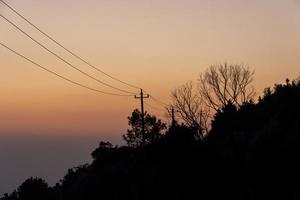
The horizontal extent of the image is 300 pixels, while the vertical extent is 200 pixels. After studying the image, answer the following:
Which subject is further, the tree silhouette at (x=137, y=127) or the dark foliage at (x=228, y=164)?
the tree silhouette at (x=137, y=127)

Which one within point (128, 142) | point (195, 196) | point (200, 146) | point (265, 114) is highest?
point (128, 142)

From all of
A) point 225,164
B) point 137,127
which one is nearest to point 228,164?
point 225,164

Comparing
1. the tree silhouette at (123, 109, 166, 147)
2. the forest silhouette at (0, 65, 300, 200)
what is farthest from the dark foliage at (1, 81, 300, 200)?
the tree silhouette at (123, 109, 166, 147)

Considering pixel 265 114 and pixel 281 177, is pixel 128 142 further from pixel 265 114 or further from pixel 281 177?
pixel 281 177

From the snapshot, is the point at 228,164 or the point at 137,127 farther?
the point at 137,127

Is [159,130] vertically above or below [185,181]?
above

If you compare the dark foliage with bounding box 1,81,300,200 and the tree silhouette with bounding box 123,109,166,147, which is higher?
the tree silhouette with bounding box 123,109,166,147

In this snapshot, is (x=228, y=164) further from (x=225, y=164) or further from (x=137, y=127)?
(x=137, y=127)

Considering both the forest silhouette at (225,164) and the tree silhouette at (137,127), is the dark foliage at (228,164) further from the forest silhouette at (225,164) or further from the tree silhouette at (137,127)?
the tree silhouette at (137,127)

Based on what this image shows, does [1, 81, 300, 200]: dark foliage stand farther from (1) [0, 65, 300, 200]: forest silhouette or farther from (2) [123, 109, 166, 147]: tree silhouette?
(2) [123, 109, 166, 147]: tree silhouette

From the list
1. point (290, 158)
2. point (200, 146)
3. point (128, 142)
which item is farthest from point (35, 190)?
point (290, 158)

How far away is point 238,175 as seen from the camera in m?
34.9

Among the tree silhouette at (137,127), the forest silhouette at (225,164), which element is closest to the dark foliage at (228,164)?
the forest silhouette at (225,164)

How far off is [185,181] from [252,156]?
3633mm
